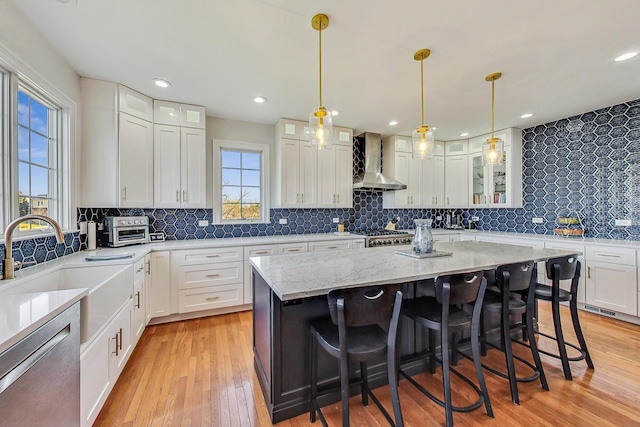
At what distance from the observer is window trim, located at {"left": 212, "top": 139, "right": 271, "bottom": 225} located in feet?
12.3

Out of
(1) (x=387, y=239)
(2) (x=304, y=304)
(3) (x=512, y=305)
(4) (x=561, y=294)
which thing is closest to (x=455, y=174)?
(1) (x=387, y=239)

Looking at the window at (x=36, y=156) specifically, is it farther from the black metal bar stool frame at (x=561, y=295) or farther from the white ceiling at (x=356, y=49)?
the black metal bar stool frame at (x=561, y=295)

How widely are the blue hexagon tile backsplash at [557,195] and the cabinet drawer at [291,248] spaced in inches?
24.8

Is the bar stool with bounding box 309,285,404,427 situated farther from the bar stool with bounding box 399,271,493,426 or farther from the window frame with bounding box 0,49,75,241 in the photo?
the window frame with bounding box 0,49,75,241

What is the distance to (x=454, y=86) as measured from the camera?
2.80 meters

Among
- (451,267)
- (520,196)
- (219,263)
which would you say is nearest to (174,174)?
(219,263)

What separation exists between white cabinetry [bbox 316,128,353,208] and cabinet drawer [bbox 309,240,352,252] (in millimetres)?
629

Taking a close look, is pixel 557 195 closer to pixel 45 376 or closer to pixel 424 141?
pixel 424 141

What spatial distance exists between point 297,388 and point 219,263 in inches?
76.7

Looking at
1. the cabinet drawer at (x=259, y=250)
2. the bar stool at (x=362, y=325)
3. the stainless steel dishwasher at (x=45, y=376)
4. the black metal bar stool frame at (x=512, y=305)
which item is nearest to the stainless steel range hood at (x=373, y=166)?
the cabinet drawer at (x=259, y=250)

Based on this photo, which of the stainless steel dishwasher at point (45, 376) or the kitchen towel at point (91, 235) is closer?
the stainless steel dishwasher at point (45, 376)

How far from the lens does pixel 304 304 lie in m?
1.72

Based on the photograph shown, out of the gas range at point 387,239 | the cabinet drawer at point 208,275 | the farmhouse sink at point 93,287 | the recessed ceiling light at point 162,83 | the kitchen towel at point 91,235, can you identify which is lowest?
the cabinet drawer at point 208,275

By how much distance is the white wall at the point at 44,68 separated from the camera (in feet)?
5.49
